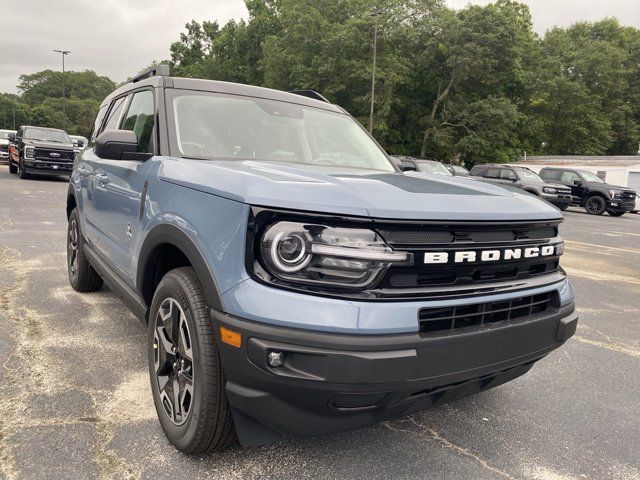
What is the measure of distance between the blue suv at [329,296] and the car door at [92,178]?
141 centimetres

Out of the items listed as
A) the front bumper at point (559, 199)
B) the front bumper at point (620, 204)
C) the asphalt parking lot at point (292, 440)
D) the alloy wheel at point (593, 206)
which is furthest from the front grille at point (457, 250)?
the alloy wheel at point (593, 206)

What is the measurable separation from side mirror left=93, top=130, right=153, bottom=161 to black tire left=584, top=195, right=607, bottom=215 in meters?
20.4

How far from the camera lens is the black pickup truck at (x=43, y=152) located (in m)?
17.1

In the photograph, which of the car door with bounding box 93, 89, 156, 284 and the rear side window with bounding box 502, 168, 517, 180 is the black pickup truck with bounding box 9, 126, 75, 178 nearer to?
the car door with bounding box 93, 89, 156, 284

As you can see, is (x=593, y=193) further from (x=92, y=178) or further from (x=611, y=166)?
(x=92, y=178)

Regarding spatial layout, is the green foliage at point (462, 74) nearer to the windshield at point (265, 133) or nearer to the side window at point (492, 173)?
the side window at point (492, 173)

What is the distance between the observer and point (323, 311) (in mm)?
1688

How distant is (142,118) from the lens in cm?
320

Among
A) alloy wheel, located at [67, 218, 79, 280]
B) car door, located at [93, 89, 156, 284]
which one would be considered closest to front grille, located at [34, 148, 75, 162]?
alloy wheel, located at [67, 218, 79, 280]

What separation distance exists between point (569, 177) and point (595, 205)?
162 centimetres

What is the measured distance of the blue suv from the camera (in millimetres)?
1707

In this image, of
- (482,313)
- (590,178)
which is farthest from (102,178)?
(590,178)

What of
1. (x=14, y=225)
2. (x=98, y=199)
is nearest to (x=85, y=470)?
(x=98, y=199)

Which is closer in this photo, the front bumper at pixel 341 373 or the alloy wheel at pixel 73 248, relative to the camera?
the front bumper at pixel 341 373
